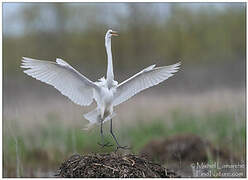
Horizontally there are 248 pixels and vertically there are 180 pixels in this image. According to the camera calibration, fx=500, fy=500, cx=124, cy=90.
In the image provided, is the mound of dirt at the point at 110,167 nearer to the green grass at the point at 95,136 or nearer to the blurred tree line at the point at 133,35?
the green grass at the point at 95,136

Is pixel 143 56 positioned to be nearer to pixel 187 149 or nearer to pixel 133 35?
pixel 133 35

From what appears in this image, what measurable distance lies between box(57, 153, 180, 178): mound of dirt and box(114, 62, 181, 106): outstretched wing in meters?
1.24

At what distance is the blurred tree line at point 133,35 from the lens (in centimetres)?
1744

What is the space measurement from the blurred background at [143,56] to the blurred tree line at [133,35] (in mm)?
36

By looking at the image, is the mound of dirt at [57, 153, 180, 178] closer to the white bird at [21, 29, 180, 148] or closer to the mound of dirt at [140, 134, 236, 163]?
the white bird at [21, 29, 180, 148]

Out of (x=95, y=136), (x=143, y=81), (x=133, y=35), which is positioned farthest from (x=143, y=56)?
(x=143, y=81)

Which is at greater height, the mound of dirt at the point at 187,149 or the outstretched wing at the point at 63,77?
the outstretched wing at the point at 63,77

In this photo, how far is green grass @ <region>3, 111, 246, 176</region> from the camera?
8250 mm

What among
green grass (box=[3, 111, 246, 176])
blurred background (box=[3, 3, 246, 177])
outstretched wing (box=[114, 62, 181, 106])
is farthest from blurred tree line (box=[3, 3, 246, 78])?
outstretched wing (box=[114, 62, 181, 106])

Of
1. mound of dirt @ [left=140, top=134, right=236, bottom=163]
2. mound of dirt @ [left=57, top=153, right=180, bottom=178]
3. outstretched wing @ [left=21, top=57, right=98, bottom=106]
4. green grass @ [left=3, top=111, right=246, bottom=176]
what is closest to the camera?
mound of dirt @ [left=57, top=153, right=180, bottom=178]

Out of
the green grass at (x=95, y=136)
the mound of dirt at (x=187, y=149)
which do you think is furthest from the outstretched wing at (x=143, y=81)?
the mound of dirt at (x=187, y=149)

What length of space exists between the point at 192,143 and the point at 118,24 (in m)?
9.99

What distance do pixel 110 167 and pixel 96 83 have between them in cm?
126

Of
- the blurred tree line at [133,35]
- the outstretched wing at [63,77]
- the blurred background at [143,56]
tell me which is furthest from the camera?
the blurred tree line at [133,35]
